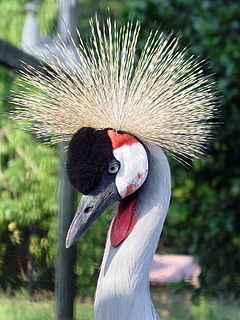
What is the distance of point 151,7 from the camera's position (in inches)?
131

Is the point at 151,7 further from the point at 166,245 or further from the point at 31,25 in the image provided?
the point at 166,245

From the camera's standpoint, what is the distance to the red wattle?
1.49 metres

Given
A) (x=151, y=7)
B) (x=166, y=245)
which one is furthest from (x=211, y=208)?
(x=151, y=7)

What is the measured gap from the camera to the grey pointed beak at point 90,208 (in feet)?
4.72

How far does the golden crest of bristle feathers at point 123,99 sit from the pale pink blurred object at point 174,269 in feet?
5.50

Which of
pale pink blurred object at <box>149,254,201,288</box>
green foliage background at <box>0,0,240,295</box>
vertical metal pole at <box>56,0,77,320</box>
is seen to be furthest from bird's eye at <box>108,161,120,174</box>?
pale pink blurred object at <box>149,254,201,288</box>

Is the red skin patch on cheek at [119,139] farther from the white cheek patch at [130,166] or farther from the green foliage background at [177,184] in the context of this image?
the green foliage background at [177,184]

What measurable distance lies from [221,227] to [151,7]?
1.10m

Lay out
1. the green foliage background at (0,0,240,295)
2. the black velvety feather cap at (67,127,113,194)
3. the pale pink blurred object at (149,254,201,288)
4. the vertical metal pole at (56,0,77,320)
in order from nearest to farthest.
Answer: the black velvety feather cap at (67,127,113,194) < the vertical metal pole at (56,0,77,320) < the green foliage background at (0,0,240,295) < the pale pink blurred object at (149,254,201,288)

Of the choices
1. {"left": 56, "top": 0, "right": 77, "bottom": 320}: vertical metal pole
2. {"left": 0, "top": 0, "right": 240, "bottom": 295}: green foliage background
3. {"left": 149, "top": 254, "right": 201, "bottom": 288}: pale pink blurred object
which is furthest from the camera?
{"left": 149, "top": 254, "right": 201, "bottom": 288}: pale pink blurred object

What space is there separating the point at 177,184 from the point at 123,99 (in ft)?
6.48

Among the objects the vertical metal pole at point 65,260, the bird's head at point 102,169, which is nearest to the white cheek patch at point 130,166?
the bird's head at point 102,169

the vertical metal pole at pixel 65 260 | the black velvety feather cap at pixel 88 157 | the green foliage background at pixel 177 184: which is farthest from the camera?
the green foliage background at pixel 177 184

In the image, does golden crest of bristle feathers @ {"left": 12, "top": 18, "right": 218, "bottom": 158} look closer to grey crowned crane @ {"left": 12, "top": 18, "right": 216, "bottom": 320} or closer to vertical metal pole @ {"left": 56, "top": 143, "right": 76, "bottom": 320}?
grey crowned crane @ {"left": 12, "top": 18, "right": 216, "bottom": 320}
